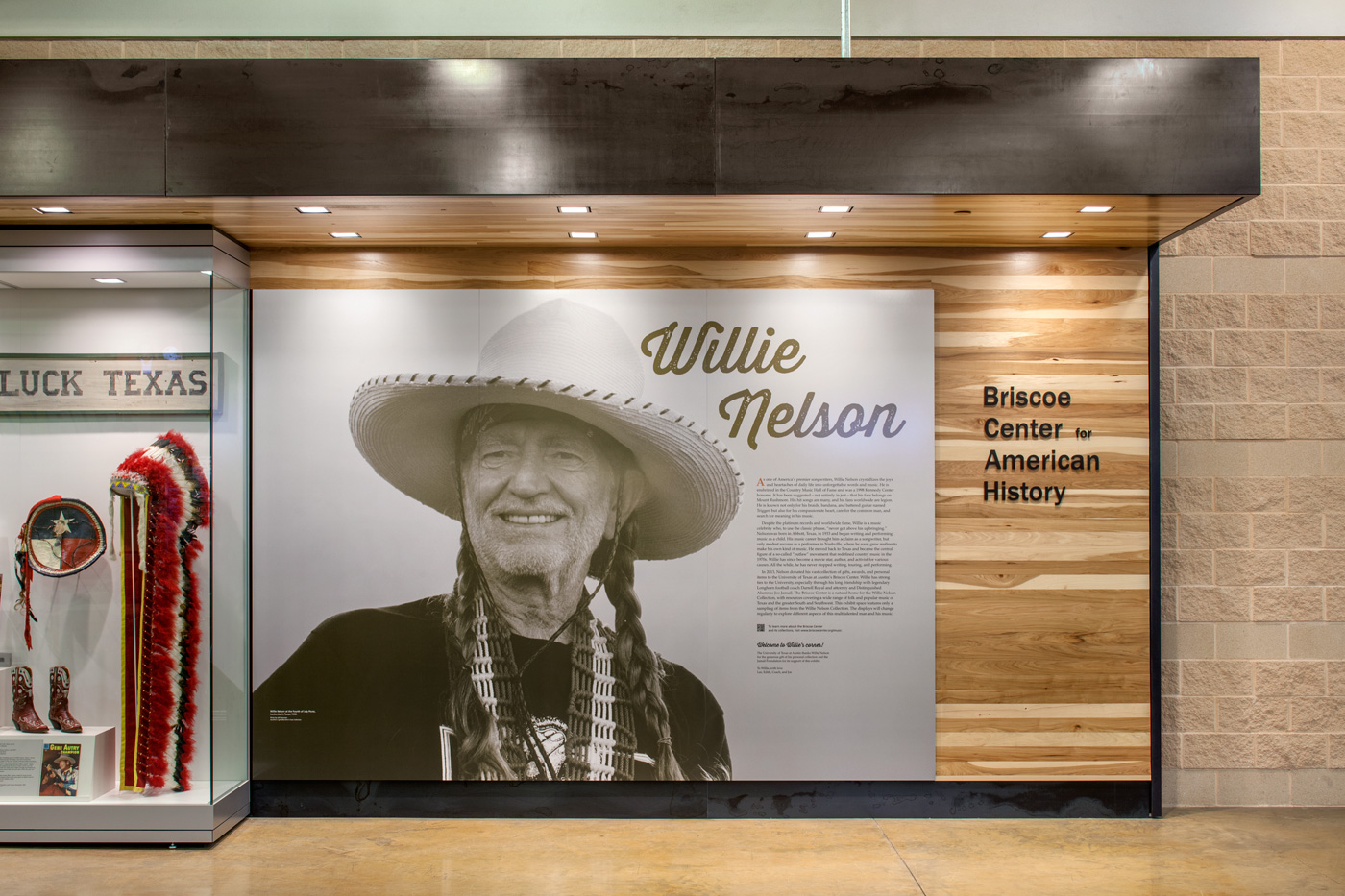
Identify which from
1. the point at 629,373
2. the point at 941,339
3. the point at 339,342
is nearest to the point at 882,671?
the point at 941,339

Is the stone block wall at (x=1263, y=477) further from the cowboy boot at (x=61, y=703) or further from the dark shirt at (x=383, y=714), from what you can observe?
the cowboy boot at (x=61, y=703)

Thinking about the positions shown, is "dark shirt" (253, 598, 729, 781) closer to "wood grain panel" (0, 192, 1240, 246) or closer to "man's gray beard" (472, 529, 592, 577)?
"man's gray beard" (472, 529, 592, 577)

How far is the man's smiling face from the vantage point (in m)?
3.77

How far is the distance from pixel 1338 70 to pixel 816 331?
116 inches

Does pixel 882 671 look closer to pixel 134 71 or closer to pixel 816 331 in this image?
pixel 816 331

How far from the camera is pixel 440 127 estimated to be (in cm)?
304

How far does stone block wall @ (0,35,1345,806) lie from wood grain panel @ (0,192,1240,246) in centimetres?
74

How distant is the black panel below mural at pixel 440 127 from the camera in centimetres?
303

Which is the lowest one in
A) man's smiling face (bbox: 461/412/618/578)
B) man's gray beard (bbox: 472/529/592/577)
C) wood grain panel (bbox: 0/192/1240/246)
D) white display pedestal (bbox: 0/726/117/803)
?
white display pedestal (bbox: 0/726/117/803)

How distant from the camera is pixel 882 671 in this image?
3809 millimetres

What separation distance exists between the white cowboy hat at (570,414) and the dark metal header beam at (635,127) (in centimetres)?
89

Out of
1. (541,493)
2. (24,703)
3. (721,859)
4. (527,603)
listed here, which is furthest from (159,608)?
(721,859)

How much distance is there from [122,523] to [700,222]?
2.82 meters

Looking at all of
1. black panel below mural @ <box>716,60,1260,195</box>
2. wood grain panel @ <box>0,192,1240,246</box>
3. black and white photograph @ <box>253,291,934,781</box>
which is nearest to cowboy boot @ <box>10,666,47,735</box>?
black and white photograph @ <box>253,291,934,781</box>
